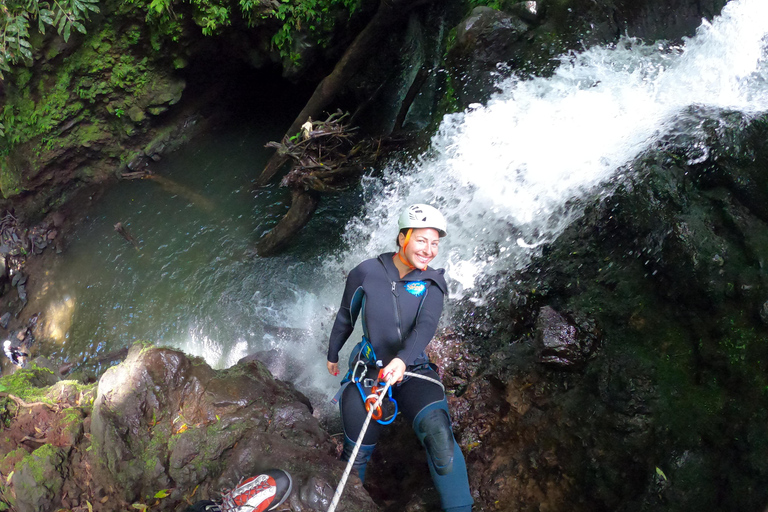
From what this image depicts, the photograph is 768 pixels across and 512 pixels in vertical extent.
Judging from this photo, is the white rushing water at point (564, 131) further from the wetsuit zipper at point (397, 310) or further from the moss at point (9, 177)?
the moss at point (9, 177)

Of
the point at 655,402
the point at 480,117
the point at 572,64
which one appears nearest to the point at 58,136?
the point at 480,117

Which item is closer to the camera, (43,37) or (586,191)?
(586,191)

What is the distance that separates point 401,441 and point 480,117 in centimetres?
427

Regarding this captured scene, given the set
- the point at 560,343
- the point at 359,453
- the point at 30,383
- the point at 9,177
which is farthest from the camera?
the point at 9,177

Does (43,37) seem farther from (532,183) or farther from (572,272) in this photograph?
(572,272)

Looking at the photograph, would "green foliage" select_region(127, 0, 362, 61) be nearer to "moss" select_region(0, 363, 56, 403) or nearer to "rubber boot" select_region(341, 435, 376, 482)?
"moss" select_region(0, 363, 56, 403)

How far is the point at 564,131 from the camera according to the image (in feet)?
16.9

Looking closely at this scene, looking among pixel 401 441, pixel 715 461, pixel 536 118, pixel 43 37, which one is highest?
pixel 43 37

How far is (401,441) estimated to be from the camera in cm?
395

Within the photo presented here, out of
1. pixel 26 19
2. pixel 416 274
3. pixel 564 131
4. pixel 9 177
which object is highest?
pixel 26 19

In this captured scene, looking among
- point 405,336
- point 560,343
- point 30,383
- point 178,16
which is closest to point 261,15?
point 178,16

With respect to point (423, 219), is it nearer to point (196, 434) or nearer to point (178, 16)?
point (196, 434)

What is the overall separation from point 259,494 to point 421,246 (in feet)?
6.46

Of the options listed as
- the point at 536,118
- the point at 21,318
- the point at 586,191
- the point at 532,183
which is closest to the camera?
the point at 586,191
